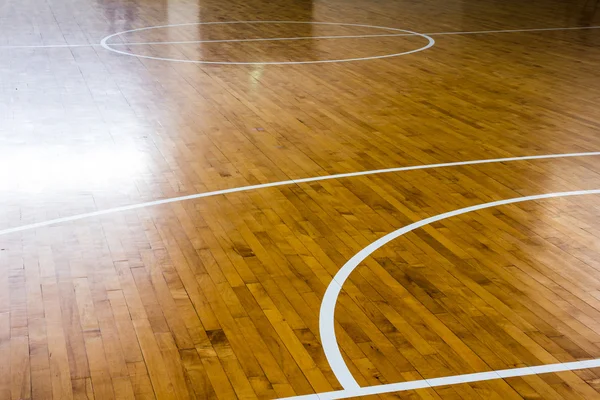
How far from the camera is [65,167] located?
16.5 ft

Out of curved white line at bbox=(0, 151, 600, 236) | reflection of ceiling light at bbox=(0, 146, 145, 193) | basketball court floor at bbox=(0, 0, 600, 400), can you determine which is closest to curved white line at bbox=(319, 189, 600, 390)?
basketball court floor at bbox=(0, 0, 600, 400)

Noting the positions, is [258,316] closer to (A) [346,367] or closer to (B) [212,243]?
(A) [346,367]

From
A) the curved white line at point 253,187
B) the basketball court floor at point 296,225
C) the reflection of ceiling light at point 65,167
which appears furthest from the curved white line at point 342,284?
the reflection of ceiling light at point 65,167

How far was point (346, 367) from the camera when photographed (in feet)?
9.97

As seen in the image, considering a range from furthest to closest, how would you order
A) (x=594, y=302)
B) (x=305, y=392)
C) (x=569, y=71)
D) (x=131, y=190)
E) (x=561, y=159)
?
(x=569, y=71) < (x=561, y=159) < (x=131, y=190) < (x=594, y=302) < (x=305, y=392)

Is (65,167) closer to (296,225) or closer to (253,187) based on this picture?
(253,187)

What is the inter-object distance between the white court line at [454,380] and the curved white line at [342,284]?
50mm

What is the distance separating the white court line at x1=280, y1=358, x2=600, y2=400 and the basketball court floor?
0.01 m

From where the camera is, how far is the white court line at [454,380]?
9.37ft

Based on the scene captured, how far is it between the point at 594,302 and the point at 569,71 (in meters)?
4.95

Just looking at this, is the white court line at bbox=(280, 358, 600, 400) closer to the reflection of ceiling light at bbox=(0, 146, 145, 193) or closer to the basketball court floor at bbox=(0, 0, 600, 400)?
the basketball court floor at bbox=(0, 0, 600, 400)

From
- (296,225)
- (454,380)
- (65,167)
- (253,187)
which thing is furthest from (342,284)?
(65,167)

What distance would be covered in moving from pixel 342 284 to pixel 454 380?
0.84 m

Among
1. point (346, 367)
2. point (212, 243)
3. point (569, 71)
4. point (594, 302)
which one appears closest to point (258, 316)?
point (346, 367)
